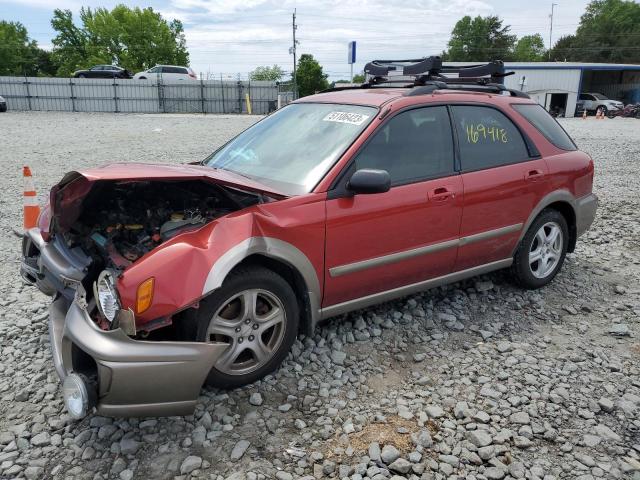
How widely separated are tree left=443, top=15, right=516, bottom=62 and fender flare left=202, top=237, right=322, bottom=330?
90.7 meters

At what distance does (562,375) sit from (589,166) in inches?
90.9

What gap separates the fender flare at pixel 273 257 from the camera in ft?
9.01

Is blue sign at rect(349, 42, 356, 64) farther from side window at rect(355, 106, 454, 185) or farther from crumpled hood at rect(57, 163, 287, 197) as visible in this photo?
crumpled hood at rect(57, 163, 287, 197)

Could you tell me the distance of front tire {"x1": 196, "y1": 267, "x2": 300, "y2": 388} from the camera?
2.88 meters

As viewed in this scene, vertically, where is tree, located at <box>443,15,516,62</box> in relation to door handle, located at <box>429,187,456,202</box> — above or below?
above

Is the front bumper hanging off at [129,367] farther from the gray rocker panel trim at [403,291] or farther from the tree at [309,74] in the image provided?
the tree at [309,74]

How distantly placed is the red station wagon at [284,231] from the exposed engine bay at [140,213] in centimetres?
1

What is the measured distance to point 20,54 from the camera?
73938mm

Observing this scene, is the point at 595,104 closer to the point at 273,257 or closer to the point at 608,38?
the point at 273,257

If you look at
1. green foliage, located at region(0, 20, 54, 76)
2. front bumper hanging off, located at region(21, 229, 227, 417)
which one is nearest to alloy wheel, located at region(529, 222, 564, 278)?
front bumper hanging off, located at region(21, 229, 227, 417)

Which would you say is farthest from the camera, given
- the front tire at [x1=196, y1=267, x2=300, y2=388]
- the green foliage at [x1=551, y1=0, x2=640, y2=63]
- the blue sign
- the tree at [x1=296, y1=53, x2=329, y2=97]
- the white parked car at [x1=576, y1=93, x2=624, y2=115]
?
the green foliage at [x1=551, y1=0, x2=640, y2=63]

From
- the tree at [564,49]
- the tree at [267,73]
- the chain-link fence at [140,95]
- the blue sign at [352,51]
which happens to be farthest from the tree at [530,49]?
the blue sign at [352,51]

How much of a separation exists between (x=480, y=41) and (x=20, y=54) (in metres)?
71.6

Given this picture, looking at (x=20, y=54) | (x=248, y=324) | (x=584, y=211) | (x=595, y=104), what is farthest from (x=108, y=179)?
(x=20, y=54)
